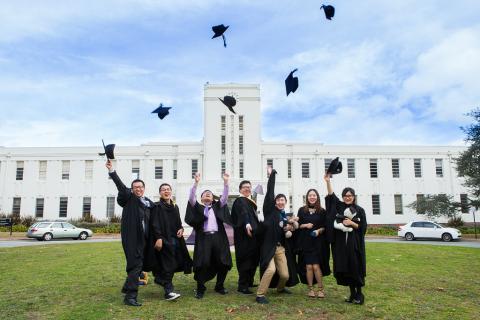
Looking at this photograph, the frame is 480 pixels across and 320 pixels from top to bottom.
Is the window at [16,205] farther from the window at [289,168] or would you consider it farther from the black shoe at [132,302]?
the black shoe at [132,302]

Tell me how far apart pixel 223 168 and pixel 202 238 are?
1251 inches

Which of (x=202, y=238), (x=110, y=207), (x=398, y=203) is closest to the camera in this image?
(x=202, y=238)

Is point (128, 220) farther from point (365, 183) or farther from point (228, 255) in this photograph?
point (365, 183)

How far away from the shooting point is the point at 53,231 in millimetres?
26047

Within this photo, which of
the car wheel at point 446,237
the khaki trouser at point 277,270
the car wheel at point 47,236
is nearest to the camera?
the khaki trouser at point 277,270

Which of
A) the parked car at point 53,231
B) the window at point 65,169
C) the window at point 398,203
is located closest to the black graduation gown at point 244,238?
the parked car at point 53,231

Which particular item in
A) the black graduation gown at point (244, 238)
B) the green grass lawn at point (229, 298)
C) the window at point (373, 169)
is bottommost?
the green grass lawn at point (229, 298)

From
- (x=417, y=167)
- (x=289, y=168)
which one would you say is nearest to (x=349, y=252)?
(x=289, y=168)

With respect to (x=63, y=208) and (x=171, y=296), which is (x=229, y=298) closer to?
(x=171, y=296)

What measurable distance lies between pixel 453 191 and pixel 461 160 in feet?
45.7

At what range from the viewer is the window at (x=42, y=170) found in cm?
4172

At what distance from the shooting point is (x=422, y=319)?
6078 mm

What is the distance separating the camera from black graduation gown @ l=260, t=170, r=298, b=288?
290 inches

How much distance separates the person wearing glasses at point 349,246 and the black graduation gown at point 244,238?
56.5 inches
